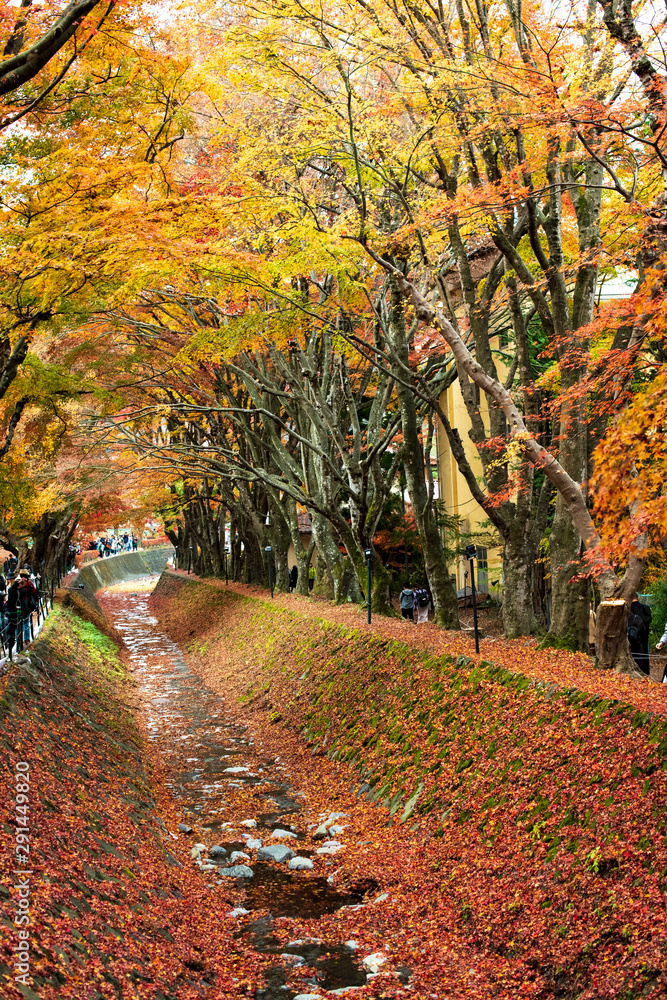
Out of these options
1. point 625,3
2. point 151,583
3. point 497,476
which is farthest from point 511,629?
point 151,583

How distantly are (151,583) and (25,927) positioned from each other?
67825 mm

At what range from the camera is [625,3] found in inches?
360

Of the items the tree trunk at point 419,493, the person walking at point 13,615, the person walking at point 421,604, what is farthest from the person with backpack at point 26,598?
the person walking at point 421,604

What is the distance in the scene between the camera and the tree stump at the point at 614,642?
32.0 ft

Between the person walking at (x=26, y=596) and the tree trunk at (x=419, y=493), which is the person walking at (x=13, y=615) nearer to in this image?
the person walking at (x=26, y=596)

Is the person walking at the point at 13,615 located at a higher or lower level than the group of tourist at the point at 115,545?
higher

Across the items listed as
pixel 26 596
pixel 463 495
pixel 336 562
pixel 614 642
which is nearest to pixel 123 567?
pixel 463 495

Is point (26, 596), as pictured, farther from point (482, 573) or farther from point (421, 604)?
point (482, 573)

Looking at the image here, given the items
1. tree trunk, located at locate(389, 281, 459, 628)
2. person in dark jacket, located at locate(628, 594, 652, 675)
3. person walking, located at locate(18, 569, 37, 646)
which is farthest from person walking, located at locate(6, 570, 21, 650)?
person in dark jacket, located at locate(628, 594, 652, 675)

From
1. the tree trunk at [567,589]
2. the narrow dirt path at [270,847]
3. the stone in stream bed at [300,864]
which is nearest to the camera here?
the narrow dirt path at [270,847]

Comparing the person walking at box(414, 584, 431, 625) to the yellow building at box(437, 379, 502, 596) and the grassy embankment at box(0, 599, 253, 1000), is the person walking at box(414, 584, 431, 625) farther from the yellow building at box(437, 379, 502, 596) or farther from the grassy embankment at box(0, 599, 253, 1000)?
the grassy embankment at box(0, 599, 253, 1000)

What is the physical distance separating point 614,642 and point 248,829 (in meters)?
5.31

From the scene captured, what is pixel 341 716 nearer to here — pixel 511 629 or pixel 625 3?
pixel 511 629

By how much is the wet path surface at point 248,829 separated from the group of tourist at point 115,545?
56945 mm
